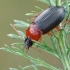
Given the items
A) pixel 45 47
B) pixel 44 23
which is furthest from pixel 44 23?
pixel 45 47

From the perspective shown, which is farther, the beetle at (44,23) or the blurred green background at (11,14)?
the blurred green background at (11,14)

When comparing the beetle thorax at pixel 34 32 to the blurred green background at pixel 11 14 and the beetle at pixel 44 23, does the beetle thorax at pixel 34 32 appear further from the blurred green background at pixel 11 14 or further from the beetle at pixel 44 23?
the blurred green background at pixel 11 14

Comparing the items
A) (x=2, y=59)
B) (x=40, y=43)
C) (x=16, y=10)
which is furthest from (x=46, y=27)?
(x=16, y=10)

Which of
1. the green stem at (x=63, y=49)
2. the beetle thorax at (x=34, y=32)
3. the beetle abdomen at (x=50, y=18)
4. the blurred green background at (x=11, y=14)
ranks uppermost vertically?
the blurred green background at (x=11, y=14)

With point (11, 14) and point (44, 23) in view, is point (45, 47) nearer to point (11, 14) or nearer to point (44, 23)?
point (44, 23)

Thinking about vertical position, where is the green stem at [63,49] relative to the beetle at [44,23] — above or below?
below

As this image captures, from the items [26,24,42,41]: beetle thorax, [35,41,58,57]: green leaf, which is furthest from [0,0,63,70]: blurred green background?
[35,41,58,57]: green leaf

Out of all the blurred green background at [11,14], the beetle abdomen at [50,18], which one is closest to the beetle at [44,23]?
the beetle abdomen at [50,18]
